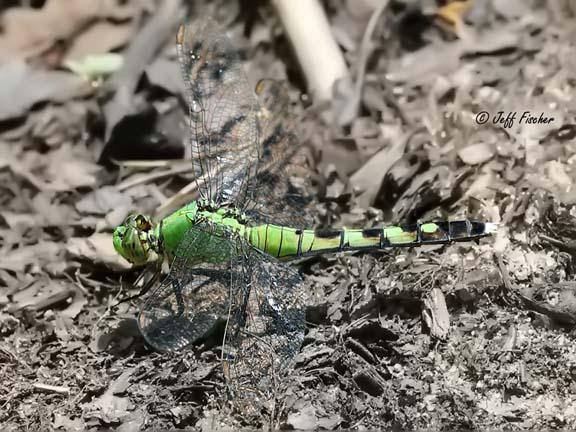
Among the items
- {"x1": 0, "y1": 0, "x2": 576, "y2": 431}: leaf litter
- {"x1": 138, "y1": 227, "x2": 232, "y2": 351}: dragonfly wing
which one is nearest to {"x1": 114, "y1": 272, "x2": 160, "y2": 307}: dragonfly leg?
{"x1": 0, "y1": 0, "x2": 576, "y2": 431}: leaf litter

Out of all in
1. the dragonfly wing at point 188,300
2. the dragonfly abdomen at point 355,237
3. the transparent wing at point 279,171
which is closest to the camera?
the dragonfly wing at point 188,300

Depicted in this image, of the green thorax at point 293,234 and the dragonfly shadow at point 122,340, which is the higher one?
the green thorax at point 293,234

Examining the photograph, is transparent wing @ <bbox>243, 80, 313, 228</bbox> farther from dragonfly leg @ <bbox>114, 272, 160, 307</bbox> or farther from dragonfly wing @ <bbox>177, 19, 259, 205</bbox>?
dragonfly leg @ <bbox>114, 272, 160, 307</bbox>

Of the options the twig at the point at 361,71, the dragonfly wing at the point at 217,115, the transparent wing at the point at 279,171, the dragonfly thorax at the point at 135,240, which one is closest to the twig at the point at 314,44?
the twig at the point at 361,71

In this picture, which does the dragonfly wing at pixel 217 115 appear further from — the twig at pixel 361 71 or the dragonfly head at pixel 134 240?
the twig at pixel 361 71

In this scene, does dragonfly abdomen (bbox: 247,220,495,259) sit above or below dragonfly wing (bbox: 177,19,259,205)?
below

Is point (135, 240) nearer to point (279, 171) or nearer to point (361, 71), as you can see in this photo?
point (279, 171)

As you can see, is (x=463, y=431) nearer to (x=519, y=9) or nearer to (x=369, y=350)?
(x=369, y=350)

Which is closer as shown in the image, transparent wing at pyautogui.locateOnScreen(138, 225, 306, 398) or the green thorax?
transparent wing at pyautogui.locateOnScreen(138, 225, 306, 398)

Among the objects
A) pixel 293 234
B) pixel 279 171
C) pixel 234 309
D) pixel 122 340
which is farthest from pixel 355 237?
pixel 122 340
